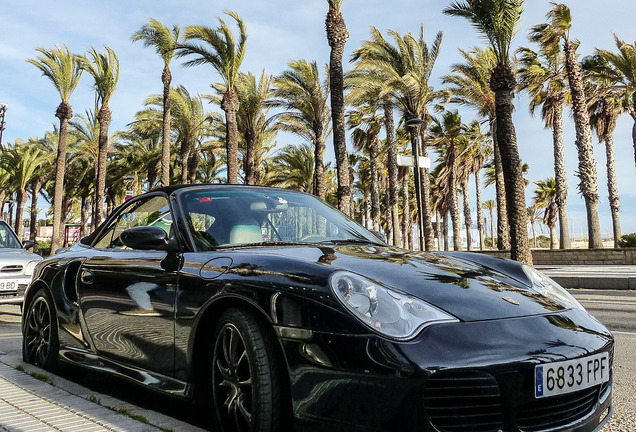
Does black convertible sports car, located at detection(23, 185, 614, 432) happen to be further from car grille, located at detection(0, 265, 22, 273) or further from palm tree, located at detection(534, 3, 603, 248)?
palm tree, located at detection(534, 3, 603, 248)

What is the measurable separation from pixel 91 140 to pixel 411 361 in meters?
39.5

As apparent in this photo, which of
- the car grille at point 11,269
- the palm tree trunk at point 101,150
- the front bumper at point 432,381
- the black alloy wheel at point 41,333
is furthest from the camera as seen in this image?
the palm tree trunk at point 101,150

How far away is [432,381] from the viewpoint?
1.94m

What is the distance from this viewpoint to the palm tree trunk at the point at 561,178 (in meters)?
30.3

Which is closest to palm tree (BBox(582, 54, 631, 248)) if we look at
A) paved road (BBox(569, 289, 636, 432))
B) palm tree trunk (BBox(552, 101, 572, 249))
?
palm tree trunk (BBox(552, 101, 572, 249))

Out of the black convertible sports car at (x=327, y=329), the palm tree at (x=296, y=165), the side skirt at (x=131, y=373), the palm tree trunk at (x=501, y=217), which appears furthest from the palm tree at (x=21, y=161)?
the black convertible sports car at (x=327, y=329)

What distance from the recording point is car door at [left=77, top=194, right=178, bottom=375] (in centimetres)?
288

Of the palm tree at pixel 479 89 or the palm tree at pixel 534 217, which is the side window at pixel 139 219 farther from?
the palm tree at pixel 534 217

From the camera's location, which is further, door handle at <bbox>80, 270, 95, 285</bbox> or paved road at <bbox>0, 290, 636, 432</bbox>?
door handle at <bbox>80, 270, 95, 285</bbox>

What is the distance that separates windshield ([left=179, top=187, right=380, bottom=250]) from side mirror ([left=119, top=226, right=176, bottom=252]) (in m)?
0.15

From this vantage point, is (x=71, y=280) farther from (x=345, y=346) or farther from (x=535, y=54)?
(x=535, y=54)

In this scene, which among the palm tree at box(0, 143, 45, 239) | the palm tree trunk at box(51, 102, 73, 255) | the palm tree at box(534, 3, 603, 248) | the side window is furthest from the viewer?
the palm tree at box(0, 143, 45, 239)

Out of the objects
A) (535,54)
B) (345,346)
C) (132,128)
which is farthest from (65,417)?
(132,128)

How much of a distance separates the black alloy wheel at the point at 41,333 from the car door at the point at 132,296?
25.2 inches
